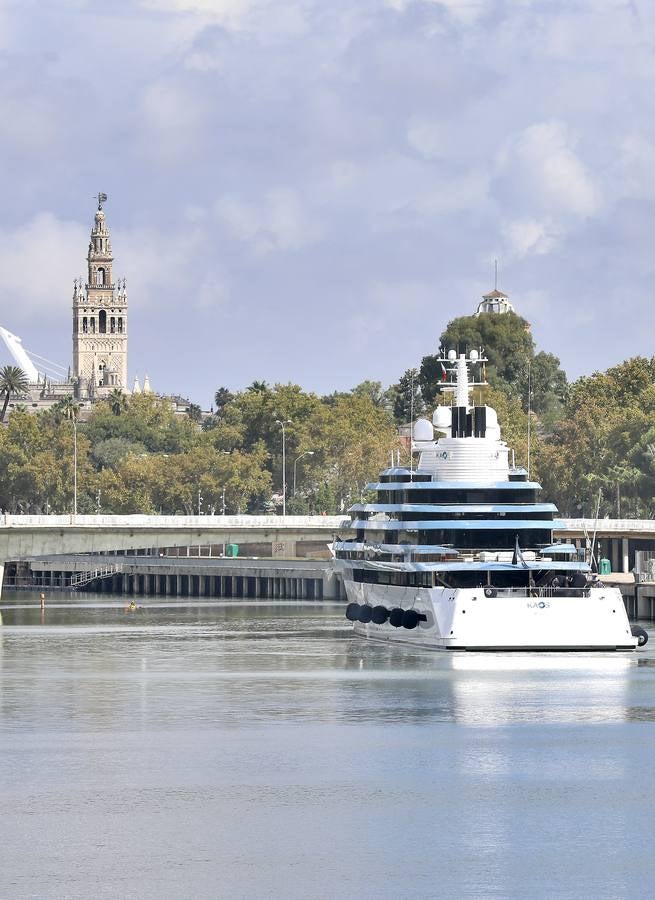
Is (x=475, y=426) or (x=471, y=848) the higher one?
(x=475, y=426)

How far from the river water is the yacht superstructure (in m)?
1.65

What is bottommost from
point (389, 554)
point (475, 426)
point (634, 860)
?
point (634, 860)

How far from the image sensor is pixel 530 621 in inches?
3890

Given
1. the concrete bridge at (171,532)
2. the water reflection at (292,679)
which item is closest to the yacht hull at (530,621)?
the water reflection at (292,679)

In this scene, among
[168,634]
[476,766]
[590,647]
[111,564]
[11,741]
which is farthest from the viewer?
[111,564]

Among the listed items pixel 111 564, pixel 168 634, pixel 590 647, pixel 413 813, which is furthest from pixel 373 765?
pixel 111 564

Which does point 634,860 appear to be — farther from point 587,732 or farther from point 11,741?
point 11,741

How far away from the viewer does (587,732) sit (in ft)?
250

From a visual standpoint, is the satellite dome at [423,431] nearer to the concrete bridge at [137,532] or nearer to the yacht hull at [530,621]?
the yacht hull at [530,621]

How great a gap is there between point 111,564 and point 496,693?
113m

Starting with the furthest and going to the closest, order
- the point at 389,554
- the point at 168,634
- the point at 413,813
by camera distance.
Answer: the point at 168,634 < the point at 389,554 < the point at 413,813

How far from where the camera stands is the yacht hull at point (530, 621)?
98812 mm

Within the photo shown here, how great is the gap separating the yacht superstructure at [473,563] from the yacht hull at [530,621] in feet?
0.16

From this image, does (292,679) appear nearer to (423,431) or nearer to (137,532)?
(423,431)
